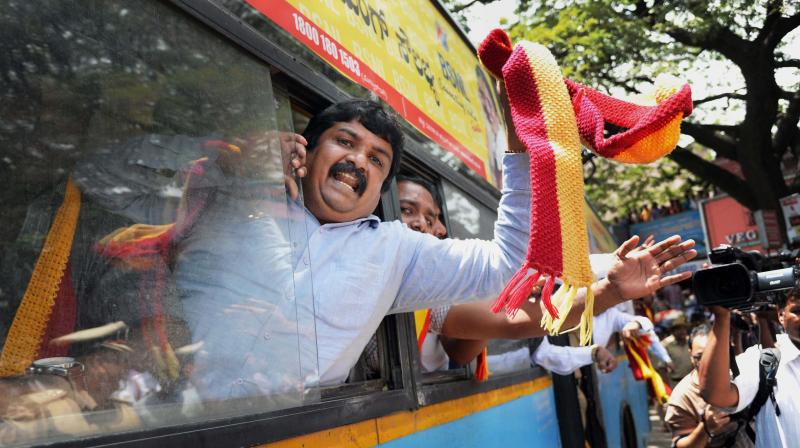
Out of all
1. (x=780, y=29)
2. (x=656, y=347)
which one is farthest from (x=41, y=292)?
(x=780, y=29)

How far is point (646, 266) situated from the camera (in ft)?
7.04

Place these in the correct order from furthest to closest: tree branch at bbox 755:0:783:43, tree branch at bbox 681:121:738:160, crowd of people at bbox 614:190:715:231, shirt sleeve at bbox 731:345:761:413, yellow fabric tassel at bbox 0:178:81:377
→ 1. crowd of people at bbox 614:190:715:231
2. tree branch at bbox 681:121:738:160
3. tree branch at bbox 755:0:783:43
4. shirt sleeve at bbox 731:345:761:413
5. yellow fabric tassel at bbox 0:178:81:377

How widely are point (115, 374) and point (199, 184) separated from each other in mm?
460

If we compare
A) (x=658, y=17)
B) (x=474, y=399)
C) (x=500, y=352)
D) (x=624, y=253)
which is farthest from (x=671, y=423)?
(x=658, y=17)

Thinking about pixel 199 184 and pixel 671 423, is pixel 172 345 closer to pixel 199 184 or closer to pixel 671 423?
pixel 199 184

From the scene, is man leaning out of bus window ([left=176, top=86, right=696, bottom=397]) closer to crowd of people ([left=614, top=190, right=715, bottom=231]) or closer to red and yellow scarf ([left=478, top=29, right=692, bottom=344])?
red and yellow scarf ([left=478, top=29, right=692, bottom=344])

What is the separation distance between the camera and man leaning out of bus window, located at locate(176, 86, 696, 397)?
2023mm

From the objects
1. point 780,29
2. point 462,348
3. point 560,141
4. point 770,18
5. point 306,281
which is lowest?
point 462,348

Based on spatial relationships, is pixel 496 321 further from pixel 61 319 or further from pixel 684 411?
pixel 61 319

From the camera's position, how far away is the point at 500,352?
147 inches

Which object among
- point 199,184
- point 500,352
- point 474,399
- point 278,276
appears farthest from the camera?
point 500,352

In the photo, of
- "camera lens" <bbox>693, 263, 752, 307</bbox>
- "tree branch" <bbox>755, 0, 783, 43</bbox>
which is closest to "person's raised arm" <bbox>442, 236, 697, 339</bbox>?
"camera lens" <bbox>693, 263, 752, 307</bbox>

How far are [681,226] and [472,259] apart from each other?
2225 cm

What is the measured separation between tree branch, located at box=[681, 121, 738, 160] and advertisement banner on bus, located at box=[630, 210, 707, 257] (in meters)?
7.76
